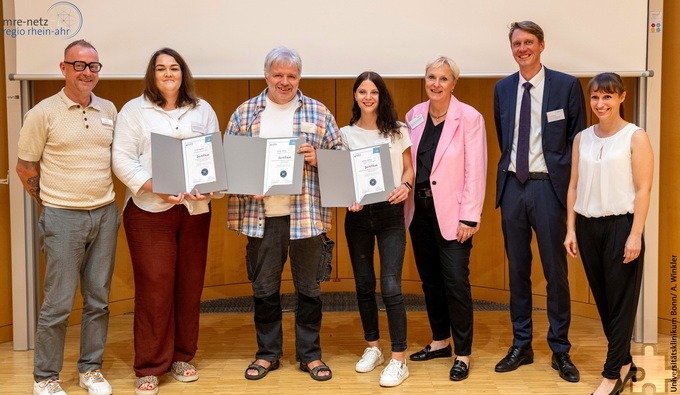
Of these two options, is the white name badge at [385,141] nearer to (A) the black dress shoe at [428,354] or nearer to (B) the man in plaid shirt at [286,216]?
(B) the man in plaid shirt at [286,216]

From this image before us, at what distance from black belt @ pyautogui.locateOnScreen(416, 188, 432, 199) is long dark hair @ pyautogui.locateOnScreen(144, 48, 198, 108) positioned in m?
1.25

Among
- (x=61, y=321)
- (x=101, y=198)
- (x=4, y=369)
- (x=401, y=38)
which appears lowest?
(x=4, y=369)

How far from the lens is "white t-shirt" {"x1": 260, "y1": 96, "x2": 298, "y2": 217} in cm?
346

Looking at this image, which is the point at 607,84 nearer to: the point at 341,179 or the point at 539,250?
the point at 539,250

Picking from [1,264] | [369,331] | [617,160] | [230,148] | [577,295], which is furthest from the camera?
[577,295]

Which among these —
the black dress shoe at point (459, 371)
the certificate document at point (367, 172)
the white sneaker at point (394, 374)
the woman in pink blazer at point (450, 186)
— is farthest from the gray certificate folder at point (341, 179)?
the black dress shoe at point (459, 371)

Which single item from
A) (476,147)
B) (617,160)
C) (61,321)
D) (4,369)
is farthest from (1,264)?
(617,160)

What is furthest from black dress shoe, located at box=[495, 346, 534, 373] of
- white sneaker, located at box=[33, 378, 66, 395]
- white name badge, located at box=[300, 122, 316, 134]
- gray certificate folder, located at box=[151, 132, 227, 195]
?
white sneaker, located at box=[33, 378, 66, 395]

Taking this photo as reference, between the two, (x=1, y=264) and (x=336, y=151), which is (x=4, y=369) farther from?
(x=336, y=151)

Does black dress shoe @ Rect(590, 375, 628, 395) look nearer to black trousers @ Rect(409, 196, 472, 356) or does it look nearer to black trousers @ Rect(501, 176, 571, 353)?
black trousers @ Rect(501, 176, 571, 353)

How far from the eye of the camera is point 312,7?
4.00 meters

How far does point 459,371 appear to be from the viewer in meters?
3.59

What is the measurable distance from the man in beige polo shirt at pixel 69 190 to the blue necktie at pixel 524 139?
2.10 m

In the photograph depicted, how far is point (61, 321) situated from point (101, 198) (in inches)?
25.2
